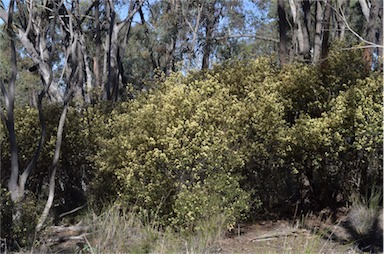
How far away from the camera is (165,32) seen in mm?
17859

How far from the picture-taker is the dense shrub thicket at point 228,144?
653 cm

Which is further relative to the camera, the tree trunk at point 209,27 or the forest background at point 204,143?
the tree trunk at point 209,27

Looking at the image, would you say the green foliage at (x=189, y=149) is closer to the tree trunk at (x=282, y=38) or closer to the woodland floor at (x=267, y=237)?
the woodland floor at (x=267, y=237)

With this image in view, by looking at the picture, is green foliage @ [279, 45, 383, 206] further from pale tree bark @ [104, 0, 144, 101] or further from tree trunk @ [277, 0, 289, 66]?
pale tree bark @ [104, 0, 144, 101]

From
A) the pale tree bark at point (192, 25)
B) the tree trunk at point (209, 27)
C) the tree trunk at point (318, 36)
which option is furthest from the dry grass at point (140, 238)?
the tree trunk at point (209, 27)

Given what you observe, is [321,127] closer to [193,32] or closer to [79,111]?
[79,111]

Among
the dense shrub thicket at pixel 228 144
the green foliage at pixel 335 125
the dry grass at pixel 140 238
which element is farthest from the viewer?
the green foliage at pixel 335 125

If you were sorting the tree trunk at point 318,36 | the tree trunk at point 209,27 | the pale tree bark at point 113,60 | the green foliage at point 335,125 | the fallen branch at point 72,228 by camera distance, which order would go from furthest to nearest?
1. the tree trunk at point 209,27
2. the pale tree bark at point 113,60
3. the tree trunk at point 318,36
4. the fallen branch at point 72,228
5. the green foliage at point 335,125

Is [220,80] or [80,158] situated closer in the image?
[220,80]

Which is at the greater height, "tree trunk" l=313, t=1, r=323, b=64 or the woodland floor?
"tree trunk" l=313, t=1, r=323, b=64

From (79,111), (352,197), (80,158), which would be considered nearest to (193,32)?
(79,111)

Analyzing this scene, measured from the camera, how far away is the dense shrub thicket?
6.53 meters

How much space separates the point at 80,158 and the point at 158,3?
37.1 feet

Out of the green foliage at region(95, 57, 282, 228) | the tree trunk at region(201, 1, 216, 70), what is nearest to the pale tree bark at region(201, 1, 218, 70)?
the tree trunk at region(201, 1, 216, 70)
